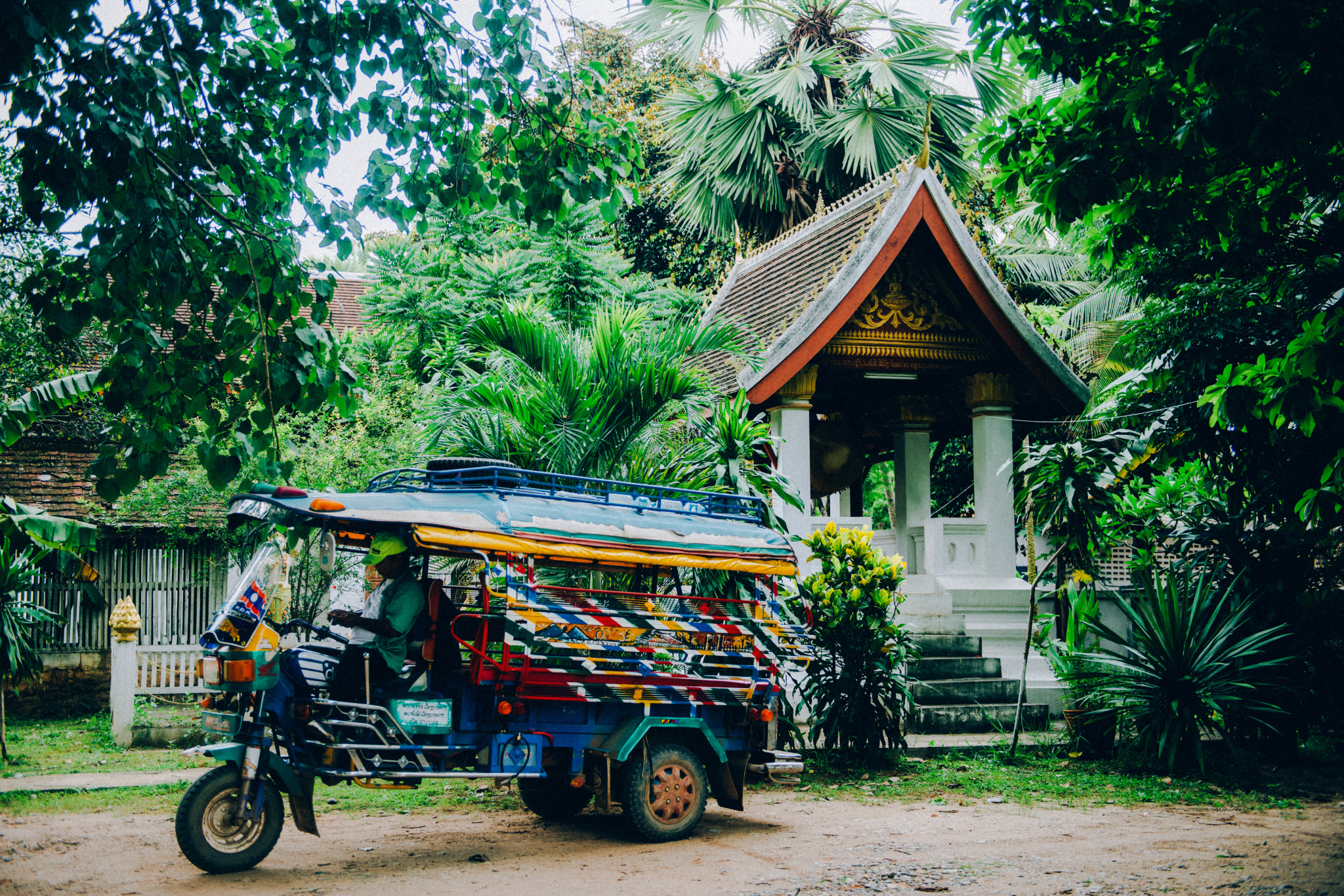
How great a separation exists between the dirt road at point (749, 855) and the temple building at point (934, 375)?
3480 millimetres

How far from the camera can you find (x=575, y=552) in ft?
21.3

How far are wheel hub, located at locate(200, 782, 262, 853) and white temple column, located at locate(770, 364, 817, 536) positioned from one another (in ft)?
23.2

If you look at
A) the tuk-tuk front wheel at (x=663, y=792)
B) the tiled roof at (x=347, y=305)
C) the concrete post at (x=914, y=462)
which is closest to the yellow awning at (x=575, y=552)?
the tuk-tuk front wheel at (x=663, y=792)

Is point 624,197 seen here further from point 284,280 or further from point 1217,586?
point 1217,586

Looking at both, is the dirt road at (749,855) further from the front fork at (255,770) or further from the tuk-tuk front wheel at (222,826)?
the front fork at (255,770)

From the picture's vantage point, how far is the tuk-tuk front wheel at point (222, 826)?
18.1 ft

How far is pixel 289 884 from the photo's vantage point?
5.53 meters

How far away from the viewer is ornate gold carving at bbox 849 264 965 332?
12125 millimetres

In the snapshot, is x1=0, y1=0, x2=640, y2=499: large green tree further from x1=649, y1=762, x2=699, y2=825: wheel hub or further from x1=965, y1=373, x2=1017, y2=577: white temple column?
x1=965, y1=373, x2=1017, y2=577: white temple column

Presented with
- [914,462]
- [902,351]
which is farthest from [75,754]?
[914,462]

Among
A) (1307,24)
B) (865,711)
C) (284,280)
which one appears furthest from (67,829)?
(1307,24)

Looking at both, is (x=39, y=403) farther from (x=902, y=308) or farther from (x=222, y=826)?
(x=902, y=308)

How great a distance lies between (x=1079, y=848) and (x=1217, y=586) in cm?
491

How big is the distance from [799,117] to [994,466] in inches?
329
